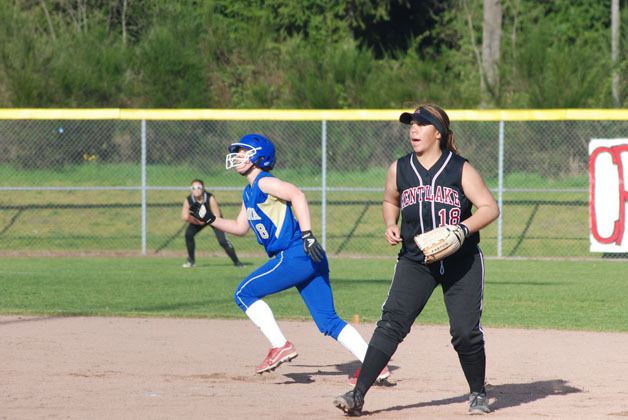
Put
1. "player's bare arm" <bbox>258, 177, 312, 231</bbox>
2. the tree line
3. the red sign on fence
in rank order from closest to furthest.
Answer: "player's bare arm" <bbox>258, 177, 312, 231</bbox>
the red sign on fence
the tree line

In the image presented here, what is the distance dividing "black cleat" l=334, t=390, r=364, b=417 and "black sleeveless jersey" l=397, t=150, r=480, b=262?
2.88 ft

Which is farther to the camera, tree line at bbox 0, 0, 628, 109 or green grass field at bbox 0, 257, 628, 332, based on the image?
tree line at bbox 0, 0, 628, 109

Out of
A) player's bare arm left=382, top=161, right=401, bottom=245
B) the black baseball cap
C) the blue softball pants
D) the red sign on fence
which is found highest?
the black baseball cap

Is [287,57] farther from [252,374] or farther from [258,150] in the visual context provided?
[258,150]

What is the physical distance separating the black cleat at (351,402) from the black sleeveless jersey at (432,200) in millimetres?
879

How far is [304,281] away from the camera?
776cm

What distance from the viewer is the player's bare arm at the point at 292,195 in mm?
7523

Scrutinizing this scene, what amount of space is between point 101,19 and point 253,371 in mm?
25796

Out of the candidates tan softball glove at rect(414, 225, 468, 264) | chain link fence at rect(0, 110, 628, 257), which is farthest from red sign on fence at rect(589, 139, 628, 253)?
tan softball glove at rect(414, 225, 468, 264)

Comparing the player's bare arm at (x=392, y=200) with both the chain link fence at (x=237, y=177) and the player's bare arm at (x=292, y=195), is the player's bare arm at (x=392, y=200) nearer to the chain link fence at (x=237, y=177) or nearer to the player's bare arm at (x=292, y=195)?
the player's bare arm at (x=292, y=195)

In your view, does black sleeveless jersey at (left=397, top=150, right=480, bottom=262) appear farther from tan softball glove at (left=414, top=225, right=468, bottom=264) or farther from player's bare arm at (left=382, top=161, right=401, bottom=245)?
tan softball glove at (left=414, top=225, right=468, bottom=264)

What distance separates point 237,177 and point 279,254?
648 inches

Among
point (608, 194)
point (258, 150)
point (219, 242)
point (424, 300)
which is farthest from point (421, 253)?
point (608, 194)

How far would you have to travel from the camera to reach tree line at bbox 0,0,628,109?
2500 centimetres
